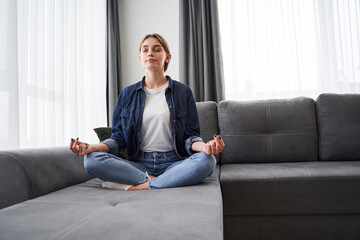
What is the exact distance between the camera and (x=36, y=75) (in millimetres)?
1771

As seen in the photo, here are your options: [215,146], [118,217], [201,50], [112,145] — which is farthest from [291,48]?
[118,217]

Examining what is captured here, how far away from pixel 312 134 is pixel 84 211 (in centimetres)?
176

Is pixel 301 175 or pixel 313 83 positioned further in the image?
pixel 313 83

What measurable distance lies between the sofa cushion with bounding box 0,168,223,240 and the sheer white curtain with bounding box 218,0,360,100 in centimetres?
204

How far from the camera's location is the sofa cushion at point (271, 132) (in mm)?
1876

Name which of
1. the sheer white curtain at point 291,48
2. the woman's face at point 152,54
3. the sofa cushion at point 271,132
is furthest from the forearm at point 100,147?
the sheer white curtain at point 291,48

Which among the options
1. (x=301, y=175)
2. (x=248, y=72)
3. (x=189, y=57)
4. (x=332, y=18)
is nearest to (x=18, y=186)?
(x=301, y=175)

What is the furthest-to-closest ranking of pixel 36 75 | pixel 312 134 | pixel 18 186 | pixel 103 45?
pixel 103 45
pixel 312 134
pixel 36 75
pixel 18 186

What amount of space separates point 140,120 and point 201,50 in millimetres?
1611

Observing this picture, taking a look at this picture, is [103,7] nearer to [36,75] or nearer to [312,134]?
[36,75]

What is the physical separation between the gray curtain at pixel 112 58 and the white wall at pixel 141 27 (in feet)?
0.43

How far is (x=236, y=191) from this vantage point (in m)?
1.38

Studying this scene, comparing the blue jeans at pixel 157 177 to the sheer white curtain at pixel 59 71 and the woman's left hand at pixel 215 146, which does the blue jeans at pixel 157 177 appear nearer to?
the woman's left hand at pixel 215 146

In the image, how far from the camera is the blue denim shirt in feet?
4.66
